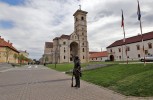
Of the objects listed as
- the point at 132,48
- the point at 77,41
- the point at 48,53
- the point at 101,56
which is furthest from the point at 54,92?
the point at 48,53

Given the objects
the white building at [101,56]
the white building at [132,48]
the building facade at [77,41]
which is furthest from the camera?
the white building at [101,56]

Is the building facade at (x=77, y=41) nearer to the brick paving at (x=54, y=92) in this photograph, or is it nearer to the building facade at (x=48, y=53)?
the building facade at (x=48, y=53)

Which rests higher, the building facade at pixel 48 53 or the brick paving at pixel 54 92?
the building facade at pixel 48 53

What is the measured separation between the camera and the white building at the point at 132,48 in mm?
60531

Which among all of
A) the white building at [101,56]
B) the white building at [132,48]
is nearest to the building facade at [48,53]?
the white building at [101,56]

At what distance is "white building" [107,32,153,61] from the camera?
60531mm

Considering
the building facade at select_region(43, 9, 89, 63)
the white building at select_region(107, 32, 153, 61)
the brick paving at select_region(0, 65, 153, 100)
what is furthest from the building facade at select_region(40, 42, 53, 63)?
the brick paving at select_region(0, 65, 153, 100)

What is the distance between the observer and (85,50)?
327 feet

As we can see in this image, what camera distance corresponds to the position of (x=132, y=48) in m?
67.7

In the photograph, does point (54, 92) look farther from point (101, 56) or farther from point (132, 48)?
point (101, 56)

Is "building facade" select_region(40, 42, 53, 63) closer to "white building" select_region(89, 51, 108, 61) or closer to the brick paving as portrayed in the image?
"white building" select_region(89, 51, 108, 61)

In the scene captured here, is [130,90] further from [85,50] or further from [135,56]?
[85,50]

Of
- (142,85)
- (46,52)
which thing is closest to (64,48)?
(46,52)

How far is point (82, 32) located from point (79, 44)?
22.3 feet
